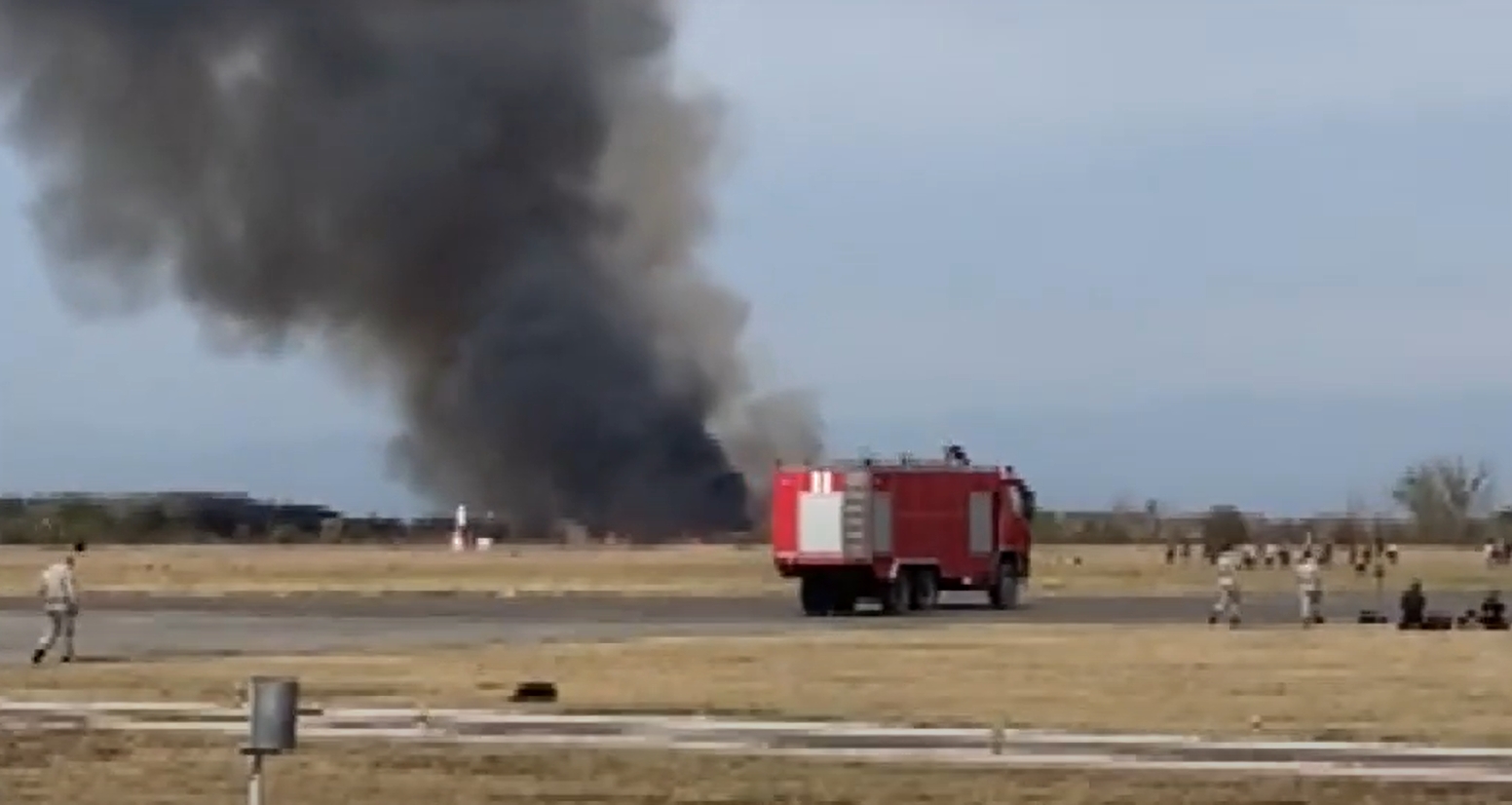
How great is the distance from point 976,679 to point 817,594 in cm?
2017

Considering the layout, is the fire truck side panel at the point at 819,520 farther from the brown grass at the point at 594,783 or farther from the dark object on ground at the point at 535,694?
the brown grass at the point at 594,783

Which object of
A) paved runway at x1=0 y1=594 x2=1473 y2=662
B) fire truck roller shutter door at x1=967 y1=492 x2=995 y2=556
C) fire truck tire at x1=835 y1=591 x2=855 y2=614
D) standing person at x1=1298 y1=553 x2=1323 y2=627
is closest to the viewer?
paved runway at x1=0 y1=594 x2=1473 y2=662

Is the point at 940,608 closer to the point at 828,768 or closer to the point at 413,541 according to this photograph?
the point at 828,768

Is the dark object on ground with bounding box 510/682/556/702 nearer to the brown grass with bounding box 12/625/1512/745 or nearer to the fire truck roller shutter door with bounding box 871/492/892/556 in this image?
the brown grass with bounding box 12/625/1512/745

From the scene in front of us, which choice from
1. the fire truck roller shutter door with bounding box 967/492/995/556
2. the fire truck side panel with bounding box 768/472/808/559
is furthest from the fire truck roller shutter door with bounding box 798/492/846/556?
the fire truck roller shutter door with bounding box 967/492/995/556

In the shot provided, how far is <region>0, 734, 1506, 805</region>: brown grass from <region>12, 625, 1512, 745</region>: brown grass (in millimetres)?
4005

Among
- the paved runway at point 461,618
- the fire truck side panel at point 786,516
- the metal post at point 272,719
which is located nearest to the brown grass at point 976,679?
the paved runway at point 461,618

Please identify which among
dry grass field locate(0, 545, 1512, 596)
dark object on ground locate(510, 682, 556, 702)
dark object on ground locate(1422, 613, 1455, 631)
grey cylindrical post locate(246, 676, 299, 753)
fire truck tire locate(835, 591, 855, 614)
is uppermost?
dry grass field locate(0, 545, 1512, 596)

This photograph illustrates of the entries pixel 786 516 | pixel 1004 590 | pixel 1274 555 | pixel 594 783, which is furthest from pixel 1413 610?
pixel 1274 555

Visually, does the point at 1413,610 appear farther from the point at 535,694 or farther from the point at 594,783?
the point at 594,783

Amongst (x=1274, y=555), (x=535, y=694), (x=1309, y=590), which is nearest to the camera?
(x=535, y=694)

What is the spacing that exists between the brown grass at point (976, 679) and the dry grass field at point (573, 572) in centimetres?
2370

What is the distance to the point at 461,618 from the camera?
46.7 meters

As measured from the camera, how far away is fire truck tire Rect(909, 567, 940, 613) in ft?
166
